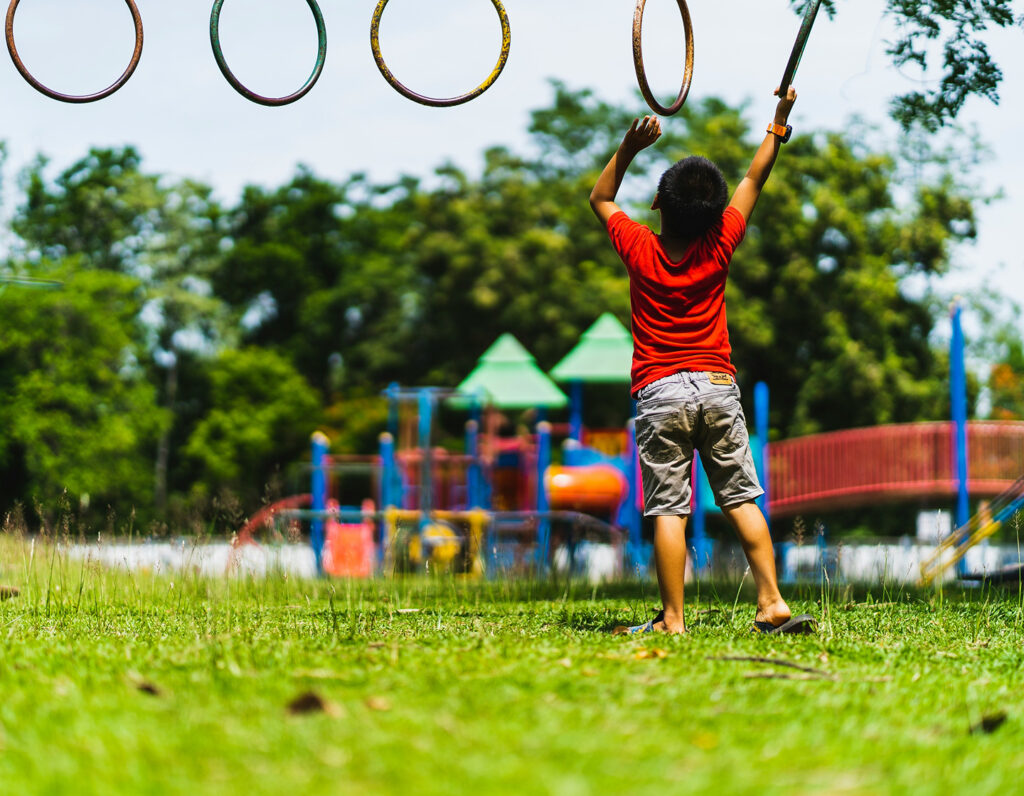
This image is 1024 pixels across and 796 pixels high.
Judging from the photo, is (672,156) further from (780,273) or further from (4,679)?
(4,679)

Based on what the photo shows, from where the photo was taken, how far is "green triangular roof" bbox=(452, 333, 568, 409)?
22938 mm

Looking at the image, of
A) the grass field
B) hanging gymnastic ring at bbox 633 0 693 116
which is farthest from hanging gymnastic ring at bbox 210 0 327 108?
the grass field

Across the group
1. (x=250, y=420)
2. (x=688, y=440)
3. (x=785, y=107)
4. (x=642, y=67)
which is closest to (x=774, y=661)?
(x=688, y=440)

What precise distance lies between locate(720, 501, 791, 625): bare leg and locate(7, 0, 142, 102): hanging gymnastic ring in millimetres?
4263

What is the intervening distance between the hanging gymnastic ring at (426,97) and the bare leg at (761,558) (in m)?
3.03

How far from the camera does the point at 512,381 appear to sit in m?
23.6

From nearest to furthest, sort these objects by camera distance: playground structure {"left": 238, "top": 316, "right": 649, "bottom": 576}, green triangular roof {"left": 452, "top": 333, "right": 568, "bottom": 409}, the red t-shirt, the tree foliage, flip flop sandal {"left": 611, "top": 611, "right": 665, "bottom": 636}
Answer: flip flop sandal {"left": 611, "top": 611, "right": 665, "bottom": 636}, the red t-shirt, playground structure {"left": 238, "top": 316, "right": 649, "bottom": 576}, green triangular roof {"left": 452, "top": 333, "right": 568, "bottom": 409}, the tree foliage

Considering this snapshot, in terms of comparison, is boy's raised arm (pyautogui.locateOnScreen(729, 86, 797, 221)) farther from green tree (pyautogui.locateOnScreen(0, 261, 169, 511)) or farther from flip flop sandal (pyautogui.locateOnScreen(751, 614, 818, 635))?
green tree (pyautogui.locateOnScreen(0, 261, 169, 511))

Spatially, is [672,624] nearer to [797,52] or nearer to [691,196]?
[691,196]

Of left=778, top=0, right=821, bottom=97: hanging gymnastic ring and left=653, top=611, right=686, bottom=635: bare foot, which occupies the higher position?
left=778, top=0, right=821, bottom=97: hanging gymnastic ring

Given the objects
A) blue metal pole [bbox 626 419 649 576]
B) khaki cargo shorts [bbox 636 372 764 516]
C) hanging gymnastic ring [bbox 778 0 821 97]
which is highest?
hanging gymnastic ring [bbox 778 0 821 97]

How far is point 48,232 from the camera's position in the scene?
40062 millimetres

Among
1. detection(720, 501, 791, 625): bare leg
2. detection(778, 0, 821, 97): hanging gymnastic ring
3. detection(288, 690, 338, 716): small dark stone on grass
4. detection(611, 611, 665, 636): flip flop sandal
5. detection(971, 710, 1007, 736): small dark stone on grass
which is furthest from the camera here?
detection(778, 0, 821, 97): hanging gymnastic ring

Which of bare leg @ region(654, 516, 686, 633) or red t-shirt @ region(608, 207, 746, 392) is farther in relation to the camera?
red t-shirt @ region(608, 207, 746, 392)
